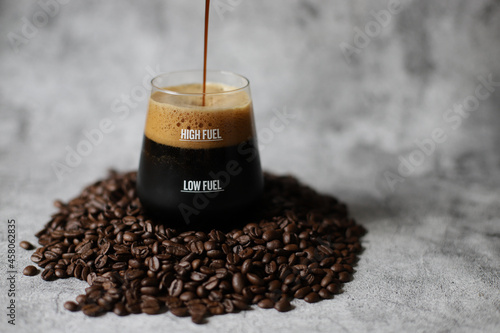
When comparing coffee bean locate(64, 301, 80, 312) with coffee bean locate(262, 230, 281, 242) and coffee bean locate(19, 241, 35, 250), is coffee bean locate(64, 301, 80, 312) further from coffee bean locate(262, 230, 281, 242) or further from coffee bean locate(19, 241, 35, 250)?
coffee bean locate(262, 230, 281, 242)

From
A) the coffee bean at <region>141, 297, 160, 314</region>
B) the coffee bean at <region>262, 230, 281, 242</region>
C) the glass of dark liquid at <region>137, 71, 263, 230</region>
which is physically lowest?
the coffee bean at <region>141, 297, 160, 314</region>

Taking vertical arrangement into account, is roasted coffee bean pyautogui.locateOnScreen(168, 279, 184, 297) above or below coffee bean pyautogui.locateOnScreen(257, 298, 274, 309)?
above

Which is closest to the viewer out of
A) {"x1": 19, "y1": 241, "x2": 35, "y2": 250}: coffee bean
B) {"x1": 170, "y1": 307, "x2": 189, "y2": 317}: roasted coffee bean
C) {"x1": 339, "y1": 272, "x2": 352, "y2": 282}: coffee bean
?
{"x1": 170, "y1": 307, "x2": 189, "y2": 317}: roasted coffee bean

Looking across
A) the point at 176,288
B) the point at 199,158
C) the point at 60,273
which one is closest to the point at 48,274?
the point at 60,273

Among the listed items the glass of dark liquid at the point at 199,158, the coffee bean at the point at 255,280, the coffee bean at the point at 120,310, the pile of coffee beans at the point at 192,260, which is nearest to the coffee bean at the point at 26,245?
the pile of coffee beans at the point at 192,260

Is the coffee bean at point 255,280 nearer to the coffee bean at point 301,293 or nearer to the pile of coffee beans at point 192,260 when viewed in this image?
the pile of coffee beans at point 192,260

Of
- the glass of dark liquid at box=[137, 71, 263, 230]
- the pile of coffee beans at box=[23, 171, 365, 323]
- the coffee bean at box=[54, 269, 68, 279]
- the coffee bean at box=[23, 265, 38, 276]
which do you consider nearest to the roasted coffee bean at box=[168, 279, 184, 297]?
the pile of coffee beans at box=[23, 171, 365, 323]

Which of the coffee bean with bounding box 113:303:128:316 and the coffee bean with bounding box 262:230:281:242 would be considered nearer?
the coffee bean with bounding box 113:303:128:316

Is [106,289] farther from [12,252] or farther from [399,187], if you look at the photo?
[399,187]
